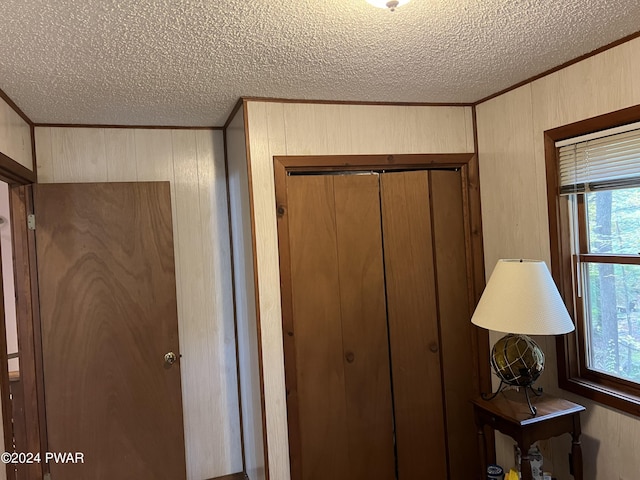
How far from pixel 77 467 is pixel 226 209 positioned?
1.68 meters

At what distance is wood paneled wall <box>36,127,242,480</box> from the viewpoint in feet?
9.30

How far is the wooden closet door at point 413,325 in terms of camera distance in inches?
97.3

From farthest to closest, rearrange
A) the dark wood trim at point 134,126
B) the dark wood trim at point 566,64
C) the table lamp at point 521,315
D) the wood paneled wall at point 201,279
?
the wood paneled wall at point 201,279
the dark wood trim at point 134,126
the table lamp at point 521,315
the dark wood trim at point 566,64

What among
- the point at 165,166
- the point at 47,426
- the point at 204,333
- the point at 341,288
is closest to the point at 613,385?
A: the point at 341,288

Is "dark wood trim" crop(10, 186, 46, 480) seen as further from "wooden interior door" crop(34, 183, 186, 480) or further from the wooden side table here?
the wooden side table

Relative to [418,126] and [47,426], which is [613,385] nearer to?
[418,126]

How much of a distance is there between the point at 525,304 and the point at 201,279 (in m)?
1.89

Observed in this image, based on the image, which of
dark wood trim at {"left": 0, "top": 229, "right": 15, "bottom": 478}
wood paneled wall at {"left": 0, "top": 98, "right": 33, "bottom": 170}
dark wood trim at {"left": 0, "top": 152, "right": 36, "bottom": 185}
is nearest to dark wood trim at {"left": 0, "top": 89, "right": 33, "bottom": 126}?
wood paneled wall at {"left": 0, "top": 98, "right": 33, "bottom": 170}

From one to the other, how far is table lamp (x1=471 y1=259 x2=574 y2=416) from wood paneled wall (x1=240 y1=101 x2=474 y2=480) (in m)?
0.95

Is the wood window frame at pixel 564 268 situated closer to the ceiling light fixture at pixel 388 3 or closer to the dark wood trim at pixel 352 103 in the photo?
the dark wood trim at pixel 352 103

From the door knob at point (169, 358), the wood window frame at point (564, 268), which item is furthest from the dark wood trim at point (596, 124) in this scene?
the door knob at point (169, 358)

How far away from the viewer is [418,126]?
2.55 meters

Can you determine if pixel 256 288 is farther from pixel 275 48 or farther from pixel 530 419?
pixel 530 419

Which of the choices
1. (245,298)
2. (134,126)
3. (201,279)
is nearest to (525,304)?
(245,298)
